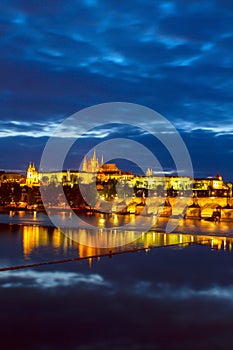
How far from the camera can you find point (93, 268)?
14344 millimetres

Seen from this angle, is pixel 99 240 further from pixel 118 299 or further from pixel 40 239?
pixel 118 299

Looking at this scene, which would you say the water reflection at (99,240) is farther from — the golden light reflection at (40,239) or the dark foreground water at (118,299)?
the dark foreground water at (118,299)

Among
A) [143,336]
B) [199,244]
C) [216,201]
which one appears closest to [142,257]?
[199,244]

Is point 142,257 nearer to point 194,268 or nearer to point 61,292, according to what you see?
point 194,268

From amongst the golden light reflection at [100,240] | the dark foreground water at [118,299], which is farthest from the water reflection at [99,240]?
the dark foreground water at [118,299]

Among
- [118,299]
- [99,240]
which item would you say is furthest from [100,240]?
[118,299]

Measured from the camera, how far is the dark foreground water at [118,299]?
8.80 meters

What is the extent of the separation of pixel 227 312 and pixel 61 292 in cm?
382

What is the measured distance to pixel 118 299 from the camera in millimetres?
11305

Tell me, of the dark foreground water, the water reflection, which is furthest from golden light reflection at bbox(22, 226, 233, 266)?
the dark foreground water

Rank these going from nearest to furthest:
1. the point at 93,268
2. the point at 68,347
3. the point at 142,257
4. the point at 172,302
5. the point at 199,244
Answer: the point at 68,347, the point at 172,302, the point at 93,268, the point at 142,257, the point at 199,244

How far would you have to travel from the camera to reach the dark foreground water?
28.9ft

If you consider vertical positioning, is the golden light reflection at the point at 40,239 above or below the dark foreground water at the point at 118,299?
above

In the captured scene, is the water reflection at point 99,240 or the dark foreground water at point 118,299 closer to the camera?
the dark foreground water at point 118,299
